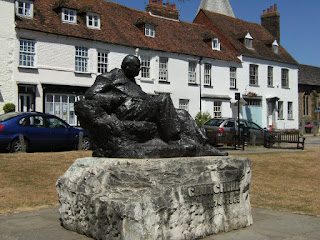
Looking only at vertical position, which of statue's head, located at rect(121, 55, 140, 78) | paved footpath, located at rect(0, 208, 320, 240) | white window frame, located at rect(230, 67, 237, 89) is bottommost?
paved footpath, located at rect(0, 208, 320, 240)

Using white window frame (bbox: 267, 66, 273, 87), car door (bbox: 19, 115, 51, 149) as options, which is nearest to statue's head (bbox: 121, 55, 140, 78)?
car door (bbox: 19, 115, 51, 149)

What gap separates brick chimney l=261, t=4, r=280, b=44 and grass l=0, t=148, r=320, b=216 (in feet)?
91.4

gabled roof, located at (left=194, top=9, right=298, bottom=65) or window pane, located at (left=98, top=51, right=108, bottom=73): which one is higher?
gabled roof, located at (left=194, top=9, right=298, bottom=65)

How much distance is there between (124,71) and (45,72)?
18149 mm

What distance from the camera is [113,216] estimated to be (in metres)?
4.74

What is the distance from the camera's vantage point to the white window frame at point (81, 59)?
81.8 ft

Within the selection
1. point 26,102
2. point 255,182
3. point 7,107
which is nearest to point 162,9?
point 26,102

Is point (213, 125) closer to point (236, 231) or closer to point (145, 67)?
point (145, 67)

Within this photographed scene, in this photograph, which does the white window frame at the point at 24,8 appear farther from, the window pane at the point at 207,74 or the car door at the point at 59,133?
the window pane at the point at 207,74

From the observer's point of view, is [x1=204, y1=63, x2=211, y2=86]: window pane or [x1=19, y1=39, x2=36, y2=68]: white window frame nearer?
[x1=19, y1=39, x2=36, y2=68]: white window frame

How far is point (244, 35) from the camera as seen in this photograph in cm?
3562

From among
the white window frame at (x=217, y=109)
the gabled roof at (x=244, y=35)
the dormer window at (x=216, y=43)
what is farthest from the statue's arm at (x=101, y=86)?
the gabled roof at (x=244, y=35)

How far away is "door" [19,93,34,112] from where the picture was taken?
2266 centimetres

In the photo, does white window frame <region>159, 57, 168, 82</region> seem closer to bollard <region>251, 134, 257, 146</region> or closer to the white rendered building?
the white rendered building
